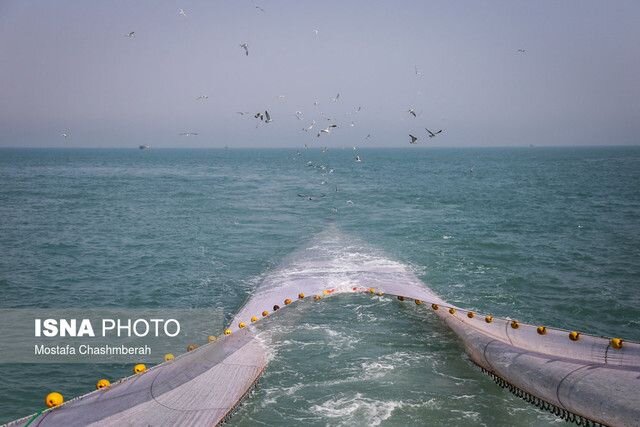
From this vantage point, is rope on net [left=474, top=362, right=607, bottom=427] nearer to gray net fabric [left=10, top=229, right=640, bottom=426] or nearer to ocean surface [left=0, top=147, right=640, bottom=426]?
gray net fabric [left=10, top=229, right=640, bottom=426]

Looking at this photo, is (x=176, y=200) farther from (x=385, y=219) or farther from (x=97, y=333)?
(x=97, y=333)

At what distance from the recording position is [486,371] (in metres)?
21.4

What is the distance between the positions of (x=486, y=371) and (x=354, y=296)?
13.2 m

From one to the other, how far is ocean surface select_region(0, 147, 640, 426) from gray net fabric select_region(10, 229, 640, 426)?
1.42m

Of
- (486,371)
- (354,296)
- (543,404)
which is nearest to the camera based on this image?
(543,404)

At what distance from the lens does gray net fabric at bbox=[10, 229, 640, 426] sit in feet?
49.0

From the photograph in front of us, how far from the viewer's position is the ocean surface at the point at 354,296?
20.5m

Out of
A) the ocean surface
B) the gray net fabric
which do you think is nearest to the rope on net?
the gray net fabric

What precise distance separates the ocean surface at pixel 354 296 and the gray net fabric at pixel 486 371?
4.67 feet

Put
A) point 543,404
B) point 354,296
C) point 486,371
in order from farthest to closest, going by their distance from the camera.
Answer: point 354,296
point 486,371
point 543,404

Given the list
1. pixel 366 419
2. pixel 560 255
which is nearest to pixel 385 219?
pixel 560 255

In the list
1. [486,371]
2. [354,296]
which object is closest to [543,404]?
[486,371]

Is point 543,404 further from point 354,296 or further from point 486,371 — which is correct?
point 354,296

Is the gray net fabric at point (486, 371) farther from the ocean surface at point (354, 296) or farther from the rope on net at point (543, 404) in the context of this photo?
the ocean surface at point (354, 296)
